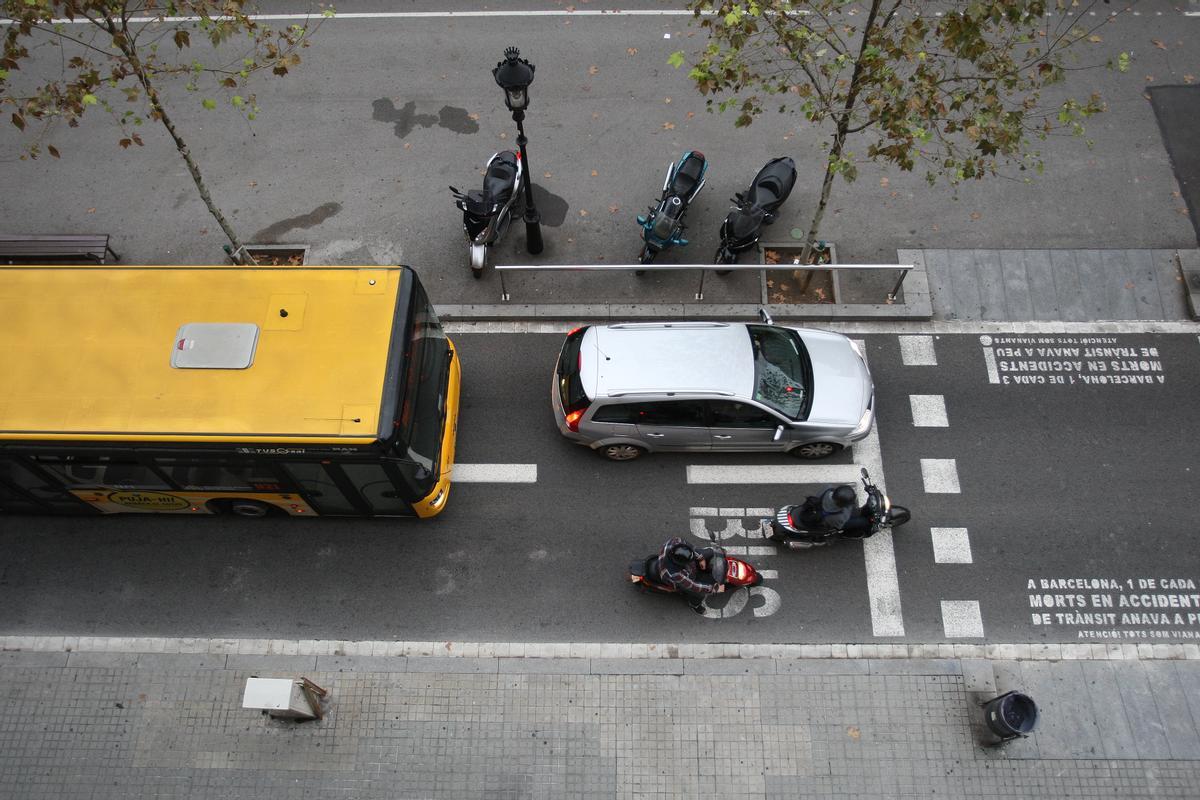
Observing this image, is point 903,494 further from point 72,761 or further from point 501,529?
point 72,761

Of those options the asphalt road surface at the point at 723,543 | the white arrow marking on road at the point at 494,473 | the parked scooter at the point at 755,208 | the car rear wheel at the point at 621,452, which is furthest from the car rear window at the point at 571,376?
the parked scooter at the point at 755,208

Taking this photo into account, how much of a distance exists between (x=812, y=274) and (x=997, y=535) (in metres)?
5.04

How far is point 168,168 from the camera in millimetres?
14367

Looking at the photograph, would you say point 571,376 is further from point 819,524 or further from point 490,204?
point 819,524

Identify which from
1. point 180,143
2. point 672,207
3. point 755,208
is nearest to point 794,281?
point 755,208

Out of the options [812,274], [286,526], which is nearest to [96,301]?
[286,526]

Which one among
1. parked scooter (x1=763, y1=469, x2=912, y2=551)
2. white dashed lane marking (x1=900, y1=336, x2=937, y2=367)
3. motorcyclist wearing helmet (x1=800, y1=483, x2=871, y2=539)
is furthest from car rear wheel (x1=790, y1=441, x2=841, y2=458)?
white dashed lane marking (x1=900, y1=336, x2=937, y2=367)

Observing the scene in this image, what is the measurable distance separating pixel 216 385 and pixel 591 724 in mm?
6234

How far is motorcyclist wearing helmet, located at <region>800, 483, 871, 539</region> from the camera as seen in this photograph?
9614mm

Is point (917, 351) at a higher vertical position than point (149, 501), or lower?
higher

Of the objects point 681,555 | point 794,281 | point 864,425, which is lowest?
point 681,555

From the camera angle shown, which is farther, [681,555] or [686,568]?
[686,568]

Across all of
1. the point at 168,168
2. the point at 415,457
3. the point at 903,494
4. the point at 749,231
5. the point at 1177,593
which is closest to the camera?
the point at 415,457

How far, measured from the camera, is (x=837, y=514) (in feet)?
32.4
